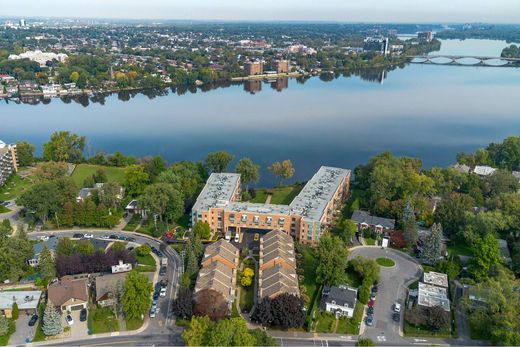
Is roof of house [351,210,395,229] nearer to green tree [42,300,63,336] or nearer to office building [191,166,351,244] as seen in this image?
office building [191,166,351,244]

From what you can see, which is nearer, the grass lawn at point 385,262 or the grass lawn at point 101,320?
the grass lawn at point 101,320

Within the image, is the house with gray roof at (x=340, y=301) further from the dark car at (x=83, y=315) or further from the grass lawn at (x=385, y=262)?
the dark car at (x=83, y=315)

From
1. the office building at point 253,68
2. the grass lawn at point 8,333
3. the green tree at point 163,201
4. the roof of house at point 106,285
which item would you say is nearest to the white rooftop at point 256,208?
the green tree at point 163,201

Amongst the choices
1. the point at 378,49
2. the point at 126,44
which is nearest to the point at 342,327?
the point at 378,49

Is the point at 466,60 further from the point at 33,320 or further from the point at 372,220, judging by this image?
the point at 33,320

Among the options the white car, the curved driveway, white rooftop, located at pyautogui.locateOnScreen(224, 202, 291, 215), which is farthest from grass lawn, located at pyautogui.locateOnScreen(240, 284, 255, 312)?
white rooftop, located at pyautogui.locateOnScreen(224, 202, 291, 215)

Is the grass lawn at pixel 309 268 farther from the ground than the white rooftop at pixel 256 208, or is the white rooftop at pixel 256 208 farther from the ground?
the white rooftop at pixel 256 208

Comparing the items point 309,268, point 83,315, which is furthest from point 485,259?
point 83,315
